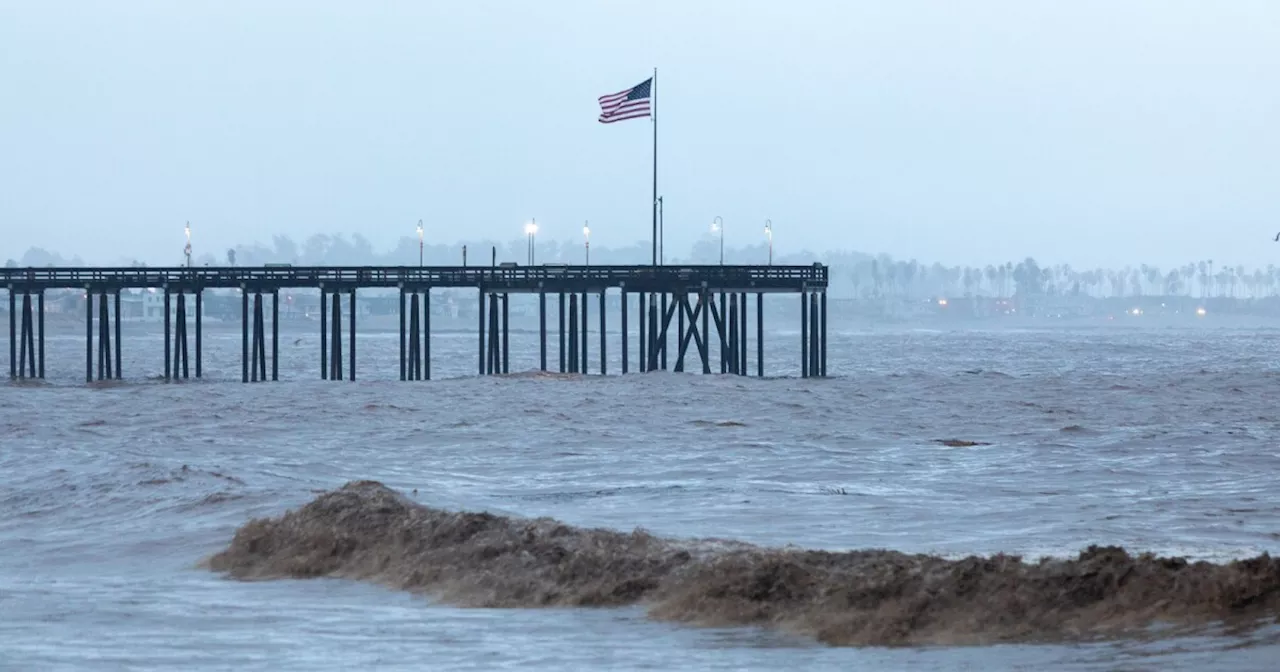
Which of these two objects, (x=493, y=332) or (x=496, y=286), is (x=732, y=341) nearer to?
(x=496, y=286)

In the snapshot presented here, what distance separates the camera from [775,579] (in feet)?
41.3

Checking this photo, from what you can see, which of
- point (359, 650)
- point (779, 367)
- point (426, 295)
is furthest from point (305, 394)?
point (779, 367)

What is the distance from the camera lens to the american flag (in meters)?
51.1

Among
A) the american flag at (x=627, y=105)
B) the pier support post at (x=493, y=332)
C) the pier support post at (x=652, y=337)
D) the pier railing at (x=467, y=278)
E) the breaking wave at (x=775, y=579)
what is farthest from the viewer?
the pier support post at (x=493, y=332)

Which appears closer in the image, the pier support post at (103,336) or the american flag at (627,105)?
the american flag at (627,105)

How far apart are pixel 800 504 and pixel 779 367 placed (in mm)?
70992

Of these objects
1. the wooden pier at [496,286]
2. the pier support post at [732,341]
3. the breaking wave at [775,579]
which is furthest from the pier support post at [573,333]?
the breaking wave at [775,579]

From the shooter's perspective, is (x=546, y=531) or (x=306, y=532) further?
(x=306, y=532)

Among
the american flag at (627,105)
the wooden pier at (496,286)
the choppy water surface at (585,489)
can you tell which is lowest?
the choppy water surface at (585,489)

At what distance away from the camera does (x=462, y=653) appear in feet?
36.1

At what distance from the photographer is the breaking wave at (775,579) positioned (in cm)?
1111

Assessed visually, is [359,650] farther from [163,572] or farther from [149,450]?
[149,450]

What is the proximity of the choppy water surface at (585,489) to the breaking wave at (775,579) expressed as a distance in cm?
43

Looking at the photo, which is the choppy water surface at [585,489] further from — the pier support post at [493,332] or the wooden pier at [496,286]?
the pier support post at [493,332]
